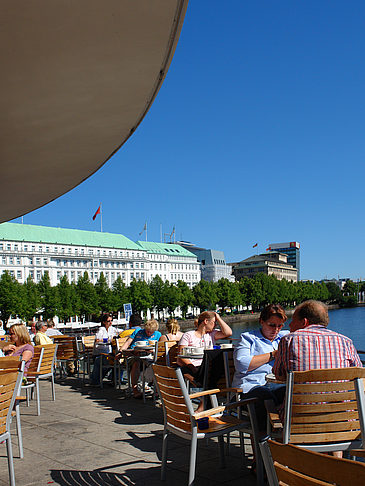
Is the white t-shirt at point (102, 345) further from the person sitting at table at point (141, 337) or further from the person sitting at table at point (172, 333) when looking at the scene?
the person sitting at table at point (172, 333)

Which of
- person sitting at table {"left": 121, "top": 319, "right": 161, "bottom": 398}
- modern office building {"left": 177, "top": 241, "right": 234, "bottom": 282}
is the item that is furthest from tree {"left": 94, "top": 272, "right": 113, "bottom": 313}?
person sitting at table {"left": 121, "top": 319, "right": 161, "bottom": 398}

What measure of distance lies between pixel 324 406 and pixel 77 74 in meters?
3.14

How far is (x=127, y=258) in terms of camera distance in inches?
4943

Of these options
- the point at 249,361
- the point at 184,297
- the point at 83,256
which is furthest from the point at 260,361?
the point at 83,256

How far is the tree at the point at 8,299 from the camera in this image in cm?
7369

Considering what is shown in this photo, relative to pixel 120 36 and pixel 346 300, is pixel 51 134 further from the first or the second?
pixel 346 300

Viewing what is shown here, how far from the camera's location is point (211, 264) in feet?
521

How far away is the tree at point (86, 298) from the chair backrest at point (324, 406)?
276ft

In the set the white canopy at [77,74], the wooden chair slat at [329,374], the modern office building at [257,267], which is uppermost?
the modern office building at [257,267]

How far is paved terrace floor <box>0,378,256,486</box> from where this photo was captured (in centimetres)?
460

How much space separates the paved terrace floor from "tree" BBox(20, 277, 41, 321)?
70.7 meters

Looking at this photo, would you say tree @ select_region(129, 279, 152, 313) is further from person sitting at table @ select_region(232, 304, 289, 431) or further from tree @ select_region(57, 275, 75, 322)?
person sitting at table @ select_region(232, 304, 289, 431)

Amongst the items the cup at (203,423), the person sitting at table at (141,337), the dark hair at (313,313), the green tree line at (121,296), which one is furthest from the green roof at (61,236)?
the dark hair at (313,313)

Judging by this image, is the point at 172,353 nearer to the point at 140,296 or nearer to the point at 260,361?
the point at 260,361
